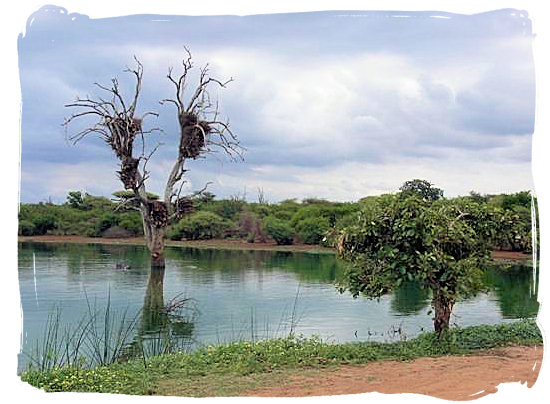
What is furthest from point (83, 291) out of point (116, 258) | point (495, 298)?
point (495, 298)

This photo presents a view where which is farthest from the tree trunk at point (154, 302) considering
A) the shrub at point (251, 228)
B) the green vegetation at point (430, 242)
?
the green vegetation at point (430, 242)

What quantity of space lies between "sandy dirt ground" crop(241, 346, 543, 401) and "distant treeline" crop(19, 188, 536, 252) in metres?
1.19

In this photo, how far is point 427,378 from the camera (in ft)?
14.9

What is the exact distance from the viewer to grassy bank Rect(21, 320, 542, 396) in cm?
446

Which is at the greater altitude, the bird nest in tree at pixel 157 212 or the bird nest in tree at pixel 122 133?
the bird nest in tree at pixel 122 133

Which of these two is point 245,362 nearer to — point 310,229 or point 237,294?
point 237,294

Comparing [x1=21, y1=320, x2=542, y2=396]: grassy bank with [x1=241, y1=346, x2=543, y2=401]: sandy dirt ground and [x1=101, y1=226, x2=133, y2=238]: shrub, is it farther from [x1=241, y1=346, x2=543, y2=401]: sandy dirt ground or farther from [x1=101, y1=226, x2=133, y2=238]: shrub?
[x1=101, y1=226, x2=133, y2=238]: shrub

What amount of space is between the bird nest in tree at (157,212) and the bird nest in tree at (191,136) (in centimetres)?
82

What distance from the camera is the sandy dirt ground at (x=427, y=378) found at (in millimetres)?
4363

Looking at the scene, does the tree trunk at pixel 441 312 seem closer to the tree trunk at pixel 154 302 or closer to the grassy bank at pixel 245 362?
the grassy bank at pixel 245 362

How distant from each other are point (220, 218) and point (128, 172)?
114 cm

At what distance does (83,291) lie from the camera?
6852 millimetres

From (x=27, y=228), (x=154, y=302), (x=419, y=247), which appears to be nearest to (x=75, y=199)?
(x=27, y=228)

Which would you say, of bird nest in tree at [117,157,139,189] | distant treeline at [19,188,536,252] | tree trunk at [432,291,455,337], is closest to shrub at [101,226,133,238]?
distant treeline at [19,188,536,252]
